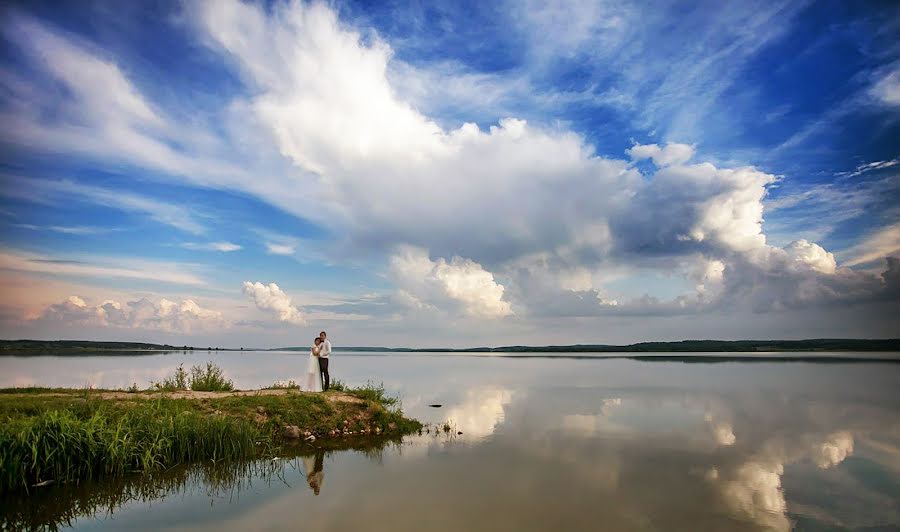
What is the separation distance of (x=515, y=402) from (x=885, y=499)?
21.0m

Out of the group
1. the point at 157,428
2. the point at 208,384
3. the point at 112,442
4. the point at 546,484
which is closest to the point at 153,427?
the point at 157,428

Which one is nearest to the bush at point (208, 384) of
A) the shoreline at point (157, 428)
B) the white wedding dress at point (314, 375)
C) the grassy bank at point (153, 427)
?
the shoreline at point (157, 428)

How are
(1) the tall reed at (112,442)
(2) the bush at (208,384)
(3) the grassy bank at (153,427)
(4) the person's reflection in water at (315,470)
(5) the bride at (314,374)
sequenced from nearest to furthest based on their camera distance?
(1) the tall reed at (112,442) → (3) the grassy bank at (153,427) → (4) the person's reflection in water at (315,470) → (2) the bush at (208,384) → (5) the bride at (314,374)

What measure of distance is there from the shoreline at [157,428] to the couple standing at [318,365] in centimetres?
145

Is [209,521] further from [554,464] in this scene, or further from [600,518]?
[554,464]

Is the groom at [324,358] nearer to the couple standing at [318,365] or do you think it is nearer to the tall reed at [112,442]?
the couple standing at [318,365]

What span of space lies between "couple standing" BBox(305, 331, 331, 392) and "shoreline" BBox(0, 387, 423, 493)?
4.77 feet

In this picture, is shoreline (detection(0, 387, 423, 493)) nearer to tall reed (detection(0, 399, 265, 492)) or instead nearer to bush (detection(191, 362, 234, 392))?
tall reed (detection(0, 399, 265, 492))

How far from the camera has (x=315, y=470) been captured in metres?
14.4

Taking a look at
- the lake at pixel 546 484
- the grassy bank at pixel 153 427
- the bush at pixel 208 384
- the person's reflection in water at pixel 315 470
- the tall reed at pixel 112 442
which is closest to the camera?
the lake at pixel 546 484

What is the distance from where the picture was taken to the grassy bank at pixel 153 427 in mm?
11828

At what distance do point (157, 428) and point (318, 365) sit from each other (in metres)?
9.59

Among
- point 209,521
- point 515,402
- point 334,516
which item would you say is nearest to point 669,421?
point 515,402

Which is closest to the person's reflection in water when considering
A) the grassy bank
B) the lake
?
the lake
